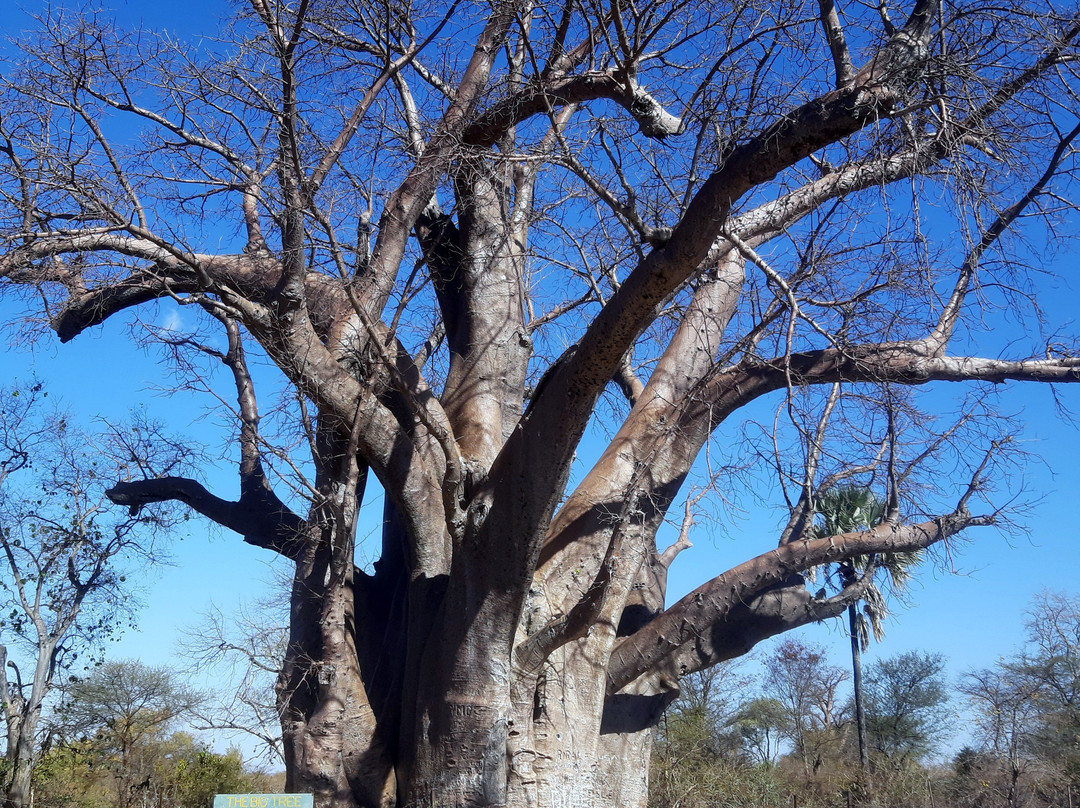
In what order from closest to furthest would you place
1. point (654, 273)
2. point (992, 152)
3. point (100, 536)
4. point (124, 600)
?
point (992, 152) → point (654, 273) → point (100, 536) → point (124, 600)

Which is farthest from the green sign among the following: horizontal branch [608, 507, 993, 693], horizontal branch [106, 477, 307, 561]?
horizontal branch [608, 507, 993, 693]

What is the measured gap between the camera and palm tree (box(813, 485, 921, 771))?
638 centimetres

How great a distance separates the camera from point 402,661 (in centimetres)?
623

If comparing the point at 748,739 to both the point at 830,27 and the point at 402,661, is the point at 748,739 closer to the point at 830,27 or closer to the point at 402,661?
the point at 402,661

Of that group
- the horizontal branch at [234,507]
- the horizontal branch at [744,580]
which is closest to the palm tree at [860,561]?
the horizontal branch at [744,580]

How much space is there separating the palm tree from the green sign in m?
3.51

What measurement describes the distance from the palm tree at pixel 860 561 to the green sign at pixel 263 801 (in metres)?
3.51

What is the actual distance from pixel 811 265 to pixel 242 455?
14.4ft

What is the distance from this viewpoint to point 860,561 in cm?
655

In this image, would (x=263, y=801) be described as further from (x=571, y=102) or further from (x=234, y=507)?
(x=571, y=102)

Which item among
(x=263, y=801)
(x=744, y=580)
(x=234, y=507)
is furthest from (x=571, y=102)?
(x=263, y=801)

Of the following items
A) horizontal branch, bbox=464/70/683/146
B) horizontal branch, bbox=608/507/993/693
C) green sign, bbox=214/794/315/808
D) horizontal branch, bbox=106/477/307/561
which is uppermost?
horizontal branch, bbox=464/70/683/146

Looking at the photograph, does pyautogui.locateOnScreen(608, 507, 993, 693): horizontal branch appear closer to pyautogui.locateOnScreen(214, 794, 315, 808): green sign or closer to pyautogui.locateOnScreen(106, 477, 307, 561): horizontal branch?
pyautogui.locateOnScreen(214, 794, 315, 808): green sign

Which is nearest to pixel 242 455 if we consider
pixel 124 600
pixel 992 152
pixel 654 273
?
pixel 654 273
